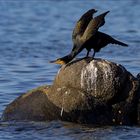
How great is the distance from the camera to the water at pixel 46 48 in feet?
32.7

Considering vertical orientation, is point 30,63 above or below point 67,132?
above

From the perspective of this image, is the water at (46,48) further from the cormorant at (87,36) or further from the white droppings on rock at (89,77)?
the cormorant at (87,36)

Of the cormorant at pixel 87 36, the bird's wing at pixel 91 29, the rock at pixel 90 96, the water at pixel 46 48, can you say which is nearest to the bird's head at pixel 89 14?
the cormorant at pixel 87 36

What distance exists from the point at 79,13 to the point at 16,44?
7.35 metres

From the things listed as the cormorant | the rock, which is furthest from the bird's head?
the rock

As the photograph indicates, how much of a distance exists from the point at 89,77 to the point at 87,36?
682 mm

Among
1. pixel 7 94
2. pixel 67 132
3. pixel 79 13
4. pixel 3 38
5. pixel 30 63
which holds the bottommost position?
pixel 67 132

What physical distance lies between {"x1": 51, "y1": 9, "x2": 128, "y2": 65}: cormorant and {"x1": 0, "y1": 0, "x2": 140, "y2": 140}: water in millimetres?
1099

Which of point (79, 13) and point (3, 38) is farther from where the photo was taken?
point (79, 13)

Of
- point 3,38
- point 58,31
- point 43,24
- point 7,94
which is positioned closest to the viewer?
point 7,94

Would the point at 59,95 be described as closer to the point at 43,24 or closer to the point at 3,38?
the point at 3,38

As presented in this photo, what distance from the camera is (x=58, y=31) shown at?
2212 centimetres

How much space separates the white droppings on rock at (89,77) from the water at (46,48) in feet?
1.88

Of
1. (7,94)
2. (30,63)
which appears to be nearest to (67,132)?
(7,94)
